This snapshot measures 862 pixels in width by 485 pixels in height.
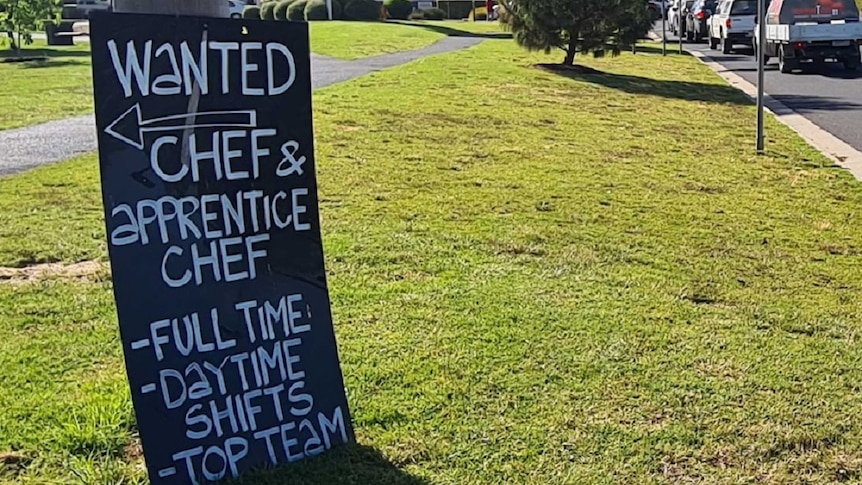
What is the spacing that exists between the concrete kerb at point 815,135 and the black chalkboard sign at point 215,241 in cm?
746

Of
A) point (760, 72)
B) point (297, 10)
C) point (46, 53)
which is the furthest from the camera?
point (297, 10)

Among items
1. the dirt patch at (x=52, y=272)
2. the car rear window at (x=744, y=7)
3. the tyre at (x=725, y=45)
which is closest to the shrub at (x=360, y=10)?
the tyre at (x=725, y=45)

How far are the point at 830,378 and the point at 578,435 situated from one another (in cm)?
127

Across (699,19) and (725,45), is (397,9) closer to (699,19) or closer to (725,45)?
(699,19)

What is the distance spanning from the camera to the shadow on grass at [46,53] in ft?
86.0

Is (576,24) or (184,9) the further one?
(576,24)

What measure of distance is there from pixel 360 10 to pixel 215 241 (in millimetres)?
42343

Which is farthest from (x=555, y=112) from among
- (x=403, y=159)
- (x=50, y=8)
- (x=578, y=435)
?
(x=50, y=8)

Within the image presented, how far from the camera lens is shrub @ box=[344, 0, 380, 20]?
44031 millimetres

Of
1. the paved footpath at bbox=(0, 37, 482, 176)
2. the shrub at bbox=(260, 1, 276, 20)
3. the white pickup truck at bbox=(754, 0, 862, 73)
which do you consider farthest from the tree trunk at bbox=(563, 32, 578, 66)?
the shrub at bbox=(260, 1, 276, 20)

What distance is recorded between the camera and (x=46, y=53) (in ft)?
88.8

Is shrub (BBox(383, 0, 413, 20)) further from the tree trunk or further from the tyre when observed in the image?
the tree trunk

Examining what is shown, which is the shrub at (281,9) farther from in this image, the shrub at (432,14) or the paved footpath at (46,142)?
the paved footpath at (46,142)

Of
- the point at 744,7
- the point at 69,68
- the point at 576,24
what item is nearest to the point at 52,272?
the point at 576,24
